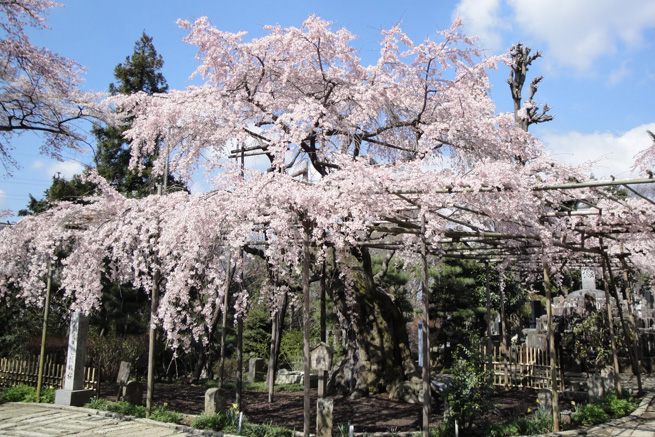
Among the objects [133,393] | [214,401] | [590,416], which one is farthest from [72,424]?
[590,416]

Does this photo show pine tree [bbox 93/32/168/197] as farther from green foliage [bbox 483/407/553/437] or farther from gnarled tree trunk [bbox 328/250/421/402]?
green foliage [bbox 483/407/553/437]

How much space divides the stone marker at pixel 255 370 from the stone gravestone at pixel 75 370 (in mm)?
6246

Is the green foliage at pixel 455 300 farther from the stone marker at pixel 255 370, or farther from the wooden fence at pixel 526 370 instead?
the stone marker at pixel 255 370

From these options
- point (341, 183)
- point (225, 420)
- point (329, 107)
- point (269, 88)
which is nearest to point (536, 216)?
point (341, 183)

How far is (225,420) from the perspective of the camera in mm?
8383

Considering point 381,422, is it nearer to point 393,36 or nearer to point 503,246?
point 503,246

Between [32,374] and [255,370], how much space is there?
270 inches

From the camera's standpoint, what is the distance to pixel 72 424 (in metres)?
8.84

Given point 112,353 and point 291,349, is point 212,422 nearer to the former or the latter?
point 112,353

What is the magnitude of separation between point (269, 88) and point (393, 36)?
2.68m

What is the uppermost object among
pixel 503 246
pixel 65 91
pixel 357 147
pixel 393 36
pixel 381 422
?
pixel 393 36

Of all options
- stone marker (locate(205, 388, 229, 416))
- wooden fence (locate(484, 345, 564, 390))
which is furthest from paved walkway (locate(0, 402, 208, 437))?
wooden fence (locate(484, 345, 564, 390))

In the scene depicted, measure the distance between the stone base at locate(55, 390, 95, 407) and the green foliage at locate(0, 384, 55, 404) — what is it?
553mm

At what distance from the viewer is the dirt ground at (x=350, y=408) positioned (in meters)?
9.08
